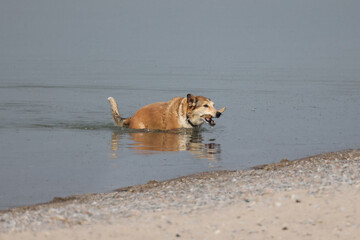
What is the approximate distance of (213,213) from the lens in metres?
11.7

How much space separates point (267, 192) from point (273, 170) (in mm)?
3622

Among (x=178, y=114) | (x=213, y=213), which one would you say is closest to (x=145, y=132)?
(x=178, y=114)

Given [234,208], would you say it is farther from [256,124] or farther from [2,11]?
[2,11]

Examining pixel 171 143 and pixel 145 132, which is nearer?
pixel 171 143

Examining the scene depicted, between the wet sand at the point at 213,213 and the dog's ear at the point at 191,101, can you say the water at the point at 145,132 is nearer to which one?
the dog's ear at the point at 191,101

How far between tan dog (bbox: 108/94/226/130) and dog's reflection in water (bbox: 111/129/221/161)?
10.9 inches

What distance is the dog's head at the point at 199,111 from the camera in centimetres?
2333

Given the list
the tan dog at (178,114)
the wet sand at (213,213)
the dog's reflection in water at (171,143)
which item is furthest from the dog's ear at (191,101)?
the wet sand at (213,213)

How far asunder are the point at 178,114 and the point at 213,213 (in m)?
12.0

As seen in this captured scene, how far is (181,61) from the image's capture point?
7181 cm

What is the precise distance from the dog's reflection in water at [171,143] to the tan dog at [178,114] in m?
0.28

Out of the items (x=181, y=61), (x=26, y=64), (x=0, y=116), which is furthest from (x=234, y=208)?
(x=181, y=61)

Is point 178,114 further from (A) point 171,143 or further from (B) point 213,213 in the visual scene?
(B) point 213,213

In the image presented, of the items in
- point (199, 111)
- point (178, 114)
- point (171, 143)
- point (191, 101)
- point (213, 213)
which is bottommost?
point (171, 143)
